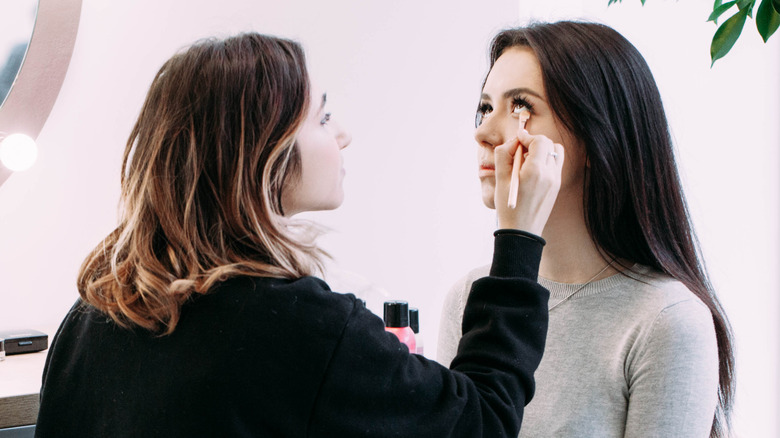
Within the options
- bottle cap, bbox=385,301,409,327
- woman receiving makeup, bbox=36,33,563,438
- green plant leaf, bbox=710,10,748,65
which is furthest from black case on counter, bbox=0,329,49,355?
green plant leaf, bbox=710,10,748,65

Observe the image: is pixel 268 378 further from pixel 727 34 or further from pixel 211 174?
pixel 727 34

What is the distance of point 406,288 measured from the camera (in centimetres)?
137

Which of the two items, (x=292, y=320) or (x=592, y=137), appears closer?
(x=292, y=320)

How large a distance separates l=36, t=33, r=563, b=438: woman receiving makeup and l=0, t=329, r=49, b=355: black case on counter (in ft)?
1.17

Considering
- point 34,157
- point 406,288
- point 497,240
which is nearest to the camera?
point 497,240

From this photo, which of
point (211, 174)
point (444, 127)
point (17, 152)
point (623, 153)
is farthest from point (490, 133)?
point (17, 152)

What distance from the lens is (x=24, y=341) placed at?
0.86 m

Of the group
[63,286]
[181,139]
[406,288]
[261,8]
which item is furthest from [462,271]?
[181,139]

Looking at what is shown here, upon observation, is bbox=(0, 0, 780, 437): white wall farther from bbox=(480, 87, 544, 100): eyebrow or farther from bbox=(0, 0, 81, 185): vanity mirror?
bbox=(480, 87, 544, 100): eyebrow

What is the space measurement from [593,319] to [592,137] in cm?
21

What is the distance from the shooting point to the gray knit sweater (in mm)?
635

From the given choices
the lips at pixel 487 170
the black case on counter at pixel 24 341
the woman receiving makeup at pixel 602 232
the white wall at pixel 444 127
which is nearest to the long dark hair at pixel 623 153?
the woman receiving makeup at pixel 602 232

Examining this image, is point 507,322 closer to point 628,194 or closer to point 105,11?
point 628,194

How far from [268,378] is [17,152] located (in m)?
0.78
